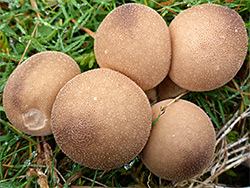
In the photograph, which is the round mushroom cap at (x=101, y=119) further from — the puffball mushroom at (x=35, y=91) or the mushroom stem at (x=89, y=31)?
the mushroom stem at (x=89, y=31)

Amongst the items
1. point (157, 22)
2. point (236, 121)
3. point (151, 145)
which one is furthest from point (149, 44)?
point (236, 121)

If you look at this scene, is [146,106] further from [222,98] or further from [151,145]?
[222,98]

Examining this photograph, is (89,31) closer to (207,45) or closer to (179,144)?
(207,45)

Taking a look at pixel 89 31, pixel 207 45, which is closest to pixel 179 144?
pixel 207 45

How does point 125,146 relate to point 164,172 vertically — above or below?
above

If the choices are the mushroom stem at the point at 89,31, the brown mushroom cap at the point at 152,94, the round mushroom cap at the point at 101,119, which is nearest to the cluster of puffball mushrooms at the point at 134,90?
the round mushroom cap at the point at 101,119

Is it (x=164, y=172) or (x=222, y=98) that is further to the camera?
(x=222, y=98)
